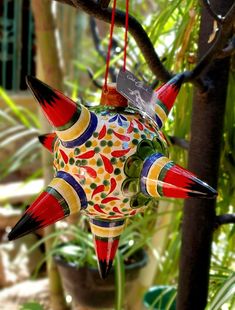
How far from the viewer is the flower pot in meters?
1.17

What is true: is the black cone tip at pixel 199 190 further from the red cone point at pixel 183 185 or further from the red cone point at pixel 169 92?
the red cone point at pixel 169 92

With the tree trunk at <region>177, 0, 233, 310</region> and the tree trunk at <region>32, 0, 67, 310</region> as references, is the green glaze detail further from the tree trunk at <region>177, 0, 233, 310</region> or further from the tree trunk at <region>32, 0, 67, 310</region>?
the tree trunk at <region>32, 0, 67, 310</region>

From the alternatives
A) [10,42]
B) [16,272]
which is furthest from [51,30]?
[10,42]

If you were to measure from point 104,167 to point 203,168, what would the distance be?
0.88 feet

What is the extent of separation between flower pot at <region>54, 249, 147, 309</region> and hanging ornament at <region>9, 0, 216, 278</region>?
2.21 feet

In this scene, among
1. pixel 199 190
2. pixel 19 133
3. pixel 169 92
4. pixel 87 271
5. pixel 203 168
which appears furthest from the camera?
pixel 19 133

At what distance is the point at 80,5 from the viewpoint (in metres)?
0.51

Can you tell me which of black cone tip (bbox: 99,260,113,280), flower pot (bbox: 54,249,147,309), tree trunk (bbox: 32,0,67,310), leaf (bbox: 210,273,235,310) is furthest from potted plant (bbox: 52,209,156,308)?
black cone tip (bbox: 99,260,113,280)

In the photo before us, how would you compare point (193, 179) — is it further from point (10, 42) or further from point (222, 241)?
point (10, 42)

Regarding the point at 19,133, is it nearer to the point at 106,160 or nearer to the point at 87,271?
the point at 87,271

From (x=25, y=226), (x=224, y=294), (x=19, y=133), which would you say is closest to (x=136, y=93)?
(x=25, y=226)

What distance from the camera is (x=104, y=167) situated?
48 cm

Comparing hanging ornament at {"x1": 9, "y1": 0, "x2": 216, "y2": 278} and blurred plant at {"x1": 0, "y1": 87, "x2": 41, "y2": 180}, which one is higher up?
blurred plant at {"x1": 0, "y1": 87, "x2": 41, "y2": 180}

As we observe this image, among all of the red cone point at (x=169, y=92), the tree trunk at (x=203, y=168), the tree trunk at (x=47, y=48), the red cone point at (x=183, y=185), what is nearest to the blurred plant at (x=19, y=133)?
the tree trunk at (x=47, y=48)
